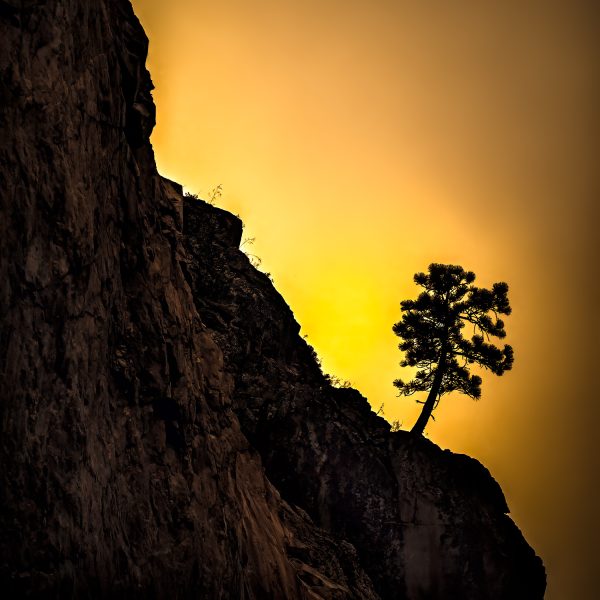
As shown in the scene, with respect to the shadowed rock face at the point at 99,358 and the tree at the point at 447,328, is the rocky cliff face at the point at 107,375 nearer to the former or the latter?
the shadowed rock face at the point at 99,358

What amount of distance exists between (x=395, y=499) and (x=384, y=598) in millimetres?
4490

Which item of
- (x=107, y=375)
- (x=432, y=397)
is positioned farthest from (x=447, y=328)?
(x=107, y=375)

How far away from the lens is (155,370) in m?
15.8

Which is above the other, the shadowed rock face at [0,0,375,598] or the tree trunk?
the tree trunk

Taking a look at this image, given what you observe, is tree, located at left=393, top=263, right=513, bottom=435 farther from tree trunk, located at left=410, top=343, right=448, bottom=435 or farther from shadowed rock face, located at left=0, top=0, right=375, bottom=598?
shadowed rock face, located at left=0, top=0, right=375, bottom=598

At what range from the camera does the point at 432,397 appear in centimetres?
3875

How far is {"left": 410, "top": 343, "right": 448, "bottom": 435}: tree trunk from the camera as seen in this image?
37719 mm

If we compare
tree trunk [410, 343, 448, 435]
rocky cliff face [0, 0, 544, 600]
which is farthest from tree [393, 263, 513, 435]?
rocky cliff face [0, 0, 544, 600]

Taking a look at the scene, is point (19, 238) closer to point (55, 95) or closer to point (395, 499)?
point (55, 95)

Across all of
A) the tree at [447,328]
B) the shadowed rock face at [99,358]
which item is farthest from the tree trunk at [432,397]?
the shadowed rock face at [99,358]

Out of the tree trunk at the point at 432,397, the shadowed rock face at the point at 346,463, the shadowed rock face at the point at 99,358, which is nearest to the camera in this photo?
the shadowed rock face at the point at 99,358

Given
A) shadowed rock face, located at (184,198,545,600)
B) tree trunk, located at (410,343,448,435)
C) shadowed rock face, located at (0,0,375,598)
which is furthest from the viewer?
tree trunk, located at (410,343,448,435)

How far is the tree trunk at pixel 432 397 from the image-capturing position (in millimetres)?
37719

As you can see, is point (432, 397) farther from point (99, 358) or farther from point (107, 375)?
point (99, 358)
